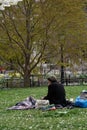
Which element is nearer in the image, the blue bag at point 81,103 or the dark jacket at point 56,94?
the blue bag at point 81,103

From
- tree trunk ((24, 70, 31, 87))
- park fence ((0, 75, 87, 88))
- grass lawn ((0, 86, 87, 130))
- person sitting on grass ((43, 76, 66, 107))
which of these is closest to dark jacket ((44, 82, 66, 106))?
person sitting on grass ((43, 76, 66, 107))

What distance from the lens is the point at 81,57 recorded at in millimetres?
38125

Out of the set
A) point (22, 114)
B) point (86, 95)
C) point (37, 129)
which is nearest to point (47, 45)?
point (86, 95)

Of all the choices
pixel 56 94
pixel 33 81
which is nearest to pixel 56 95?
pixel 56 94

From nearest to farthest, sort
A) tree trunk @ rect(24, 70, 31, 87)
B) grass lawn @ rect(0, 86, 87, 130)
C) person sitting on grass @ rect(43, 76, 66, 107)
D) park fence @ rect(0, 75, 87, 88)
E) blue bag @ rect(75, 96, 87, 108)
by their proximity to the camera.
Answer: grass lawn @ rect(0, 86, 87, 130) < blue bag @ rect(75, 96, 87, 108) < person sitting on grass @ rect(43, 76, 66, 107) < tree trunk @ rect(24, 70, 31, 87) < park fence @ rect(0, 75, 87, 88)

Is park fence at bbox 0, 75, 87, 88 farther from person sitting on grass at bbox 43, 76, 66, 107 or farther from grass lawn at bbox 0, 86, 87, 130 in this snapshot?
grass lawn at bbox 0, 86, 87, 130

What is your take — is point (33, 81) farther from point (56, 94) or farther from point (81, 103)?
point (81, 103)

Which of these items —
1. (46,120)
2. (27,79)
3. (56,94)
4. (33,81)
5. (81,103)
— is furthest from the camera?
(33,81)

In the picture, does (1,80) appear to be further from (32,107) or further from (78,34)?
(32,107)

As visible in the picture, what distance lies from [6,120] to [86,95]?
13.6 feet

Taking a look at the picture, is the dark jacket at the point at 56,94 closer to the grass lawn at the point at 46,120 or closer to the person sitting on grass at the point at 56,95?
the person sitting on grass at the point at 56,95

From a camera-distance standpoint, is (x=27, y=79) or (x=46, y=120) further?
(x=27, y=79)

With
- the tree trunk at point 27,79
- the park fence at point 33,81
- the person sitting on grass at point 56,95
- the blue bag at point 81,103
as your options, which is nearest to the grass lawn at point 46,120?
the blue bag at point 81,103

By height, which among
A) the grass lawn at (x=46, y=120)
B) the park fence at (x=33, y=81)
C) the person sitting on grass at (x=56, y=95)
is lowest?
the park fence at (x=33, y=81)
